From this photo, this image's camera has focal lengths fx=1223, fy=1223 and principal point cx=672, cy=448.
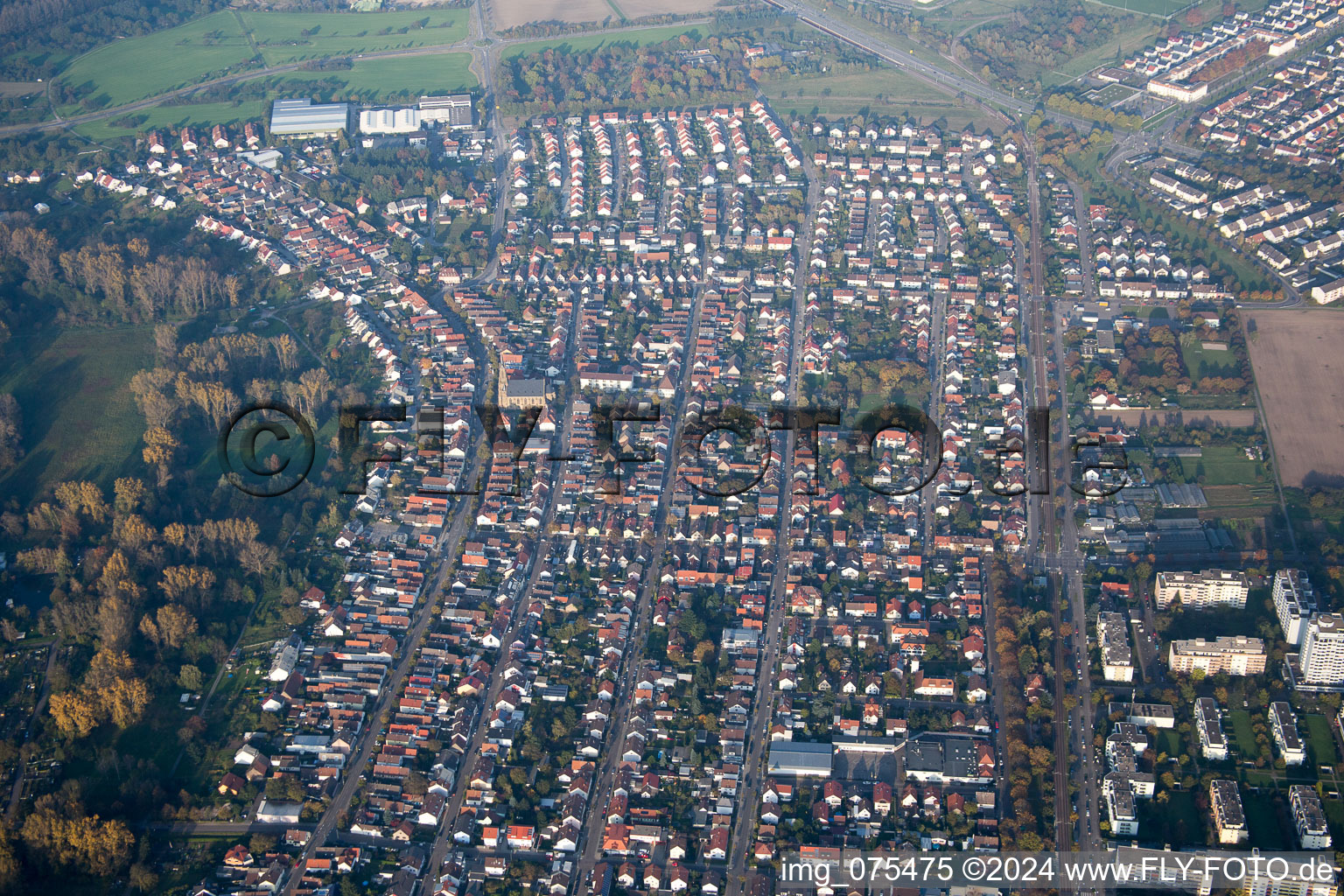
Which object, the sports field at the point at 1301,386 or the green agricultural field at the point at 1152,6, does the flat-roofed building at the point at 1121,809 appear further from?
the green agricultural field at the point at 1152,6

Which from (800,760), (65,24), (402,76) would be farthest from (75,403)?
(65,24)

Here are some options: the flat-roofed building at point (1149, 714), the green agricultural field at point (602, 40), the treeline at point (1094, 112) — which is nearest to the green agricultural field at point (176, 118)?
the green agricultural field at point (602, 40)

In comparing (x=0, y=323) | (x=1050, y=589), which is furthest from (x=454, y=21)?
(x=1050, y=589)

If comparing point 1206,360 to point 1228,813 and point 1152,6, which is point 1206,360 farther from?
point 1152,6

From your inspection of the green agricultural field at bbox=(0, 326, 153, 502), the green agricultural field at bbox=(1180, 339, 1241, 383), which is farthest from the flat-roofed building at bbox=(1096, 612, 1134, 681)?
the green agricultural field at bbox=(0, 326, 153, 502)

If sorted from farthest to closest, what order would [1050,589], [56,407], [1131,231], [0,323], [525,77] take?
1. [525,77]
2. [1131,231]
3. [0,323]
4. [56,407]
5. [1050,589]

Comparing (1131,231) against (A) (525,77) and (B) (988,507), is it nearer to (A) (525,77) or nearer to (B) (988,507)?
(B) (988,507)
